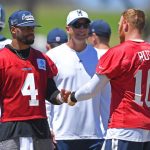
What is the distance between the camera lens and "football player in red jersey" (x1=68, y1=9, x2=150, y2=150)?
7.59m

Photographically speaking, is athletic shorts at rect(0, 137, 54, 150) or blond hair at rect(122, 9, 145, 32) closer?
blond hair at rect(122, 9, 145, 32)

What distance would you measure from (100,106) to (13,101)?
1836 mm

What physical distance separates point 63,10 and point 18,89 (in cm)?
1543

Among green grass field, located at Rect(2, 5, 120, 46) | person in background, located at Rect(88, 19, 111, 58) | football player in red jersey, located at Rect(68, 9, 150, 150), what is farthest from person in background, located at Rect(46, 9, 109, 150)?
green grass field, located at Rect(2, 5, 120, 46)

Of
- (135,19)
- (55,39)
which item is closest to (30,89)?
(135,19)

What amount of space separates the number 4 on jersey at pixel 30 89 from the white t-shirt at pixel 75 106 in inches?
49.3

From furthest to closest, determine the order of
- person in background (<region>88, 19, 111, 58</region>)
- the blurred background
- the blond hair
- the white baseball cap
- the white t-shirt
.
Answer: the blurred background → person in background (<region>88, 19, 111, 58</region>) → the white baseball cap → the white t-shirt → the blond hair

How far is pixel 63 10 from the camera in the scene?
23.2m

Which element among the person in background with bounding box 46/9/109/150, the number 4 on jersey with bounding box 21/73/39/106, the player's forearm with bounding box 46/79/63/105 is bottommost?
the person in background with bounding box 46/9/109/150

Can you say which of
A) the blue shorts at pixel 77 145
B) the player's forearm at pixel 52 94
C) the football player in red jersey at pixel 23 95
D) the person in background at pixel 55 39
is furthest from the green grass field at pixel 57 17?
the football player in red jersey at pixel 23 95

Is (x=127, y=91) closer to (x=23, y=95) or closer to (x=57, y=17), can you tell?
(x=23, y=95)

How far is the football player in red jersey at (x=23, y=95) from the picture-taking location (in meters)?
7.91

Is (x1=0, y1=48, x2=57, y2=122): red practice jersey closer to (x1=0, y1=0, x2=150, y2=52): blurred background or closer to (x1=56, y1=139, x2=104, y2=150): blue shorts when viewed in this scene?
(x1=56, y1=139, x2=104, y2=150): blue shorts

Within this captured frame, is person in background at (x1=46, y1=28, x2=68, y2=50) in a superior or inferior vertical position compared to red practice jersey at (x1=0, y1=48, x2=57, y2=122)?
inferior
